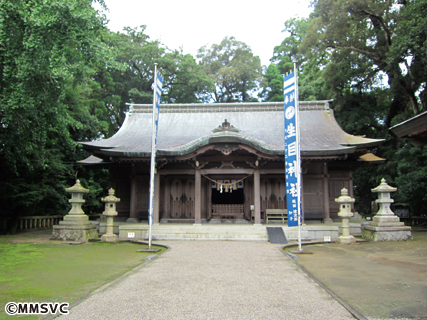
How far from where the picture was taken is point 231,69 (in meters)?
37.4

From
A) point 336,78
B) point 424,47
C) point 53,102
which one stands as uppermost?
point 336,78

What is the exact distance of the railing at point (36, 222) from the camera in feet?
51.4

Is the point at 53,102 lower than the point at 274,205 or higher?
higher

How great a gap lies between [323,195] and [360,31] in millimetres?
13204

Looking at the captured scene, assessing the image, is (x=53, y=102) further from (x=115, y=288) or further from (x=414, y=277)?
(x=414, y=277)

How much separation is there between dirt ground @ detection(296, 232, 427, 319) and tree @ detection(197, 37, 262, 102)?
29.3 meters

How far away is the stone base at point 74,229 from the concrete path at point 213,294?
513 cm

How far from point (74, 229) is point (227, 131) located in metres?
7.19

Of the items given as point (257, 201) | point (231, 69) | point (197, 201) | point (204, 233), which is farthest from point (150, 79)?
point (204, 233)

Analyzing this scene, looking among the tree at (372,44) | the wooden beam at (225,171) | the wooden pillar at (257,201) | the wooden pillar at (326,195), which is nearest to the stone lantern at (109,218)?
the wooden beam at (225,171)

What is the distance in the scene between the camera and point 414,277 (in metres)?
5.89

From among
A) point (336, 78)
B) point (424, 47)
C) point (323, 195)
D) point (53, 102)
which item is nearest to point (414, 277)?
point (323, 195)

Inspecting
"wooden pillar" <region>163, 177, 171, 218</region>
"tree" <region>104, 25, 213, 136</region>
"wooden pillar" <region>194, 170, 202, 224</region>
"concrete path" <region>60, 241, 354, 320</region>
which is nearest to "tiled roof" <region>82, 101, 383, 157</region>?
"wooden pillar" <region>194, 170, 202, 224</region>

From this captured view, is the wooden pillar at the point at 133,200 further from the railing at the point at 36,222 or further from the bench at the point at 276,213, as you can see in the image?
the bench at the point at 276,213
